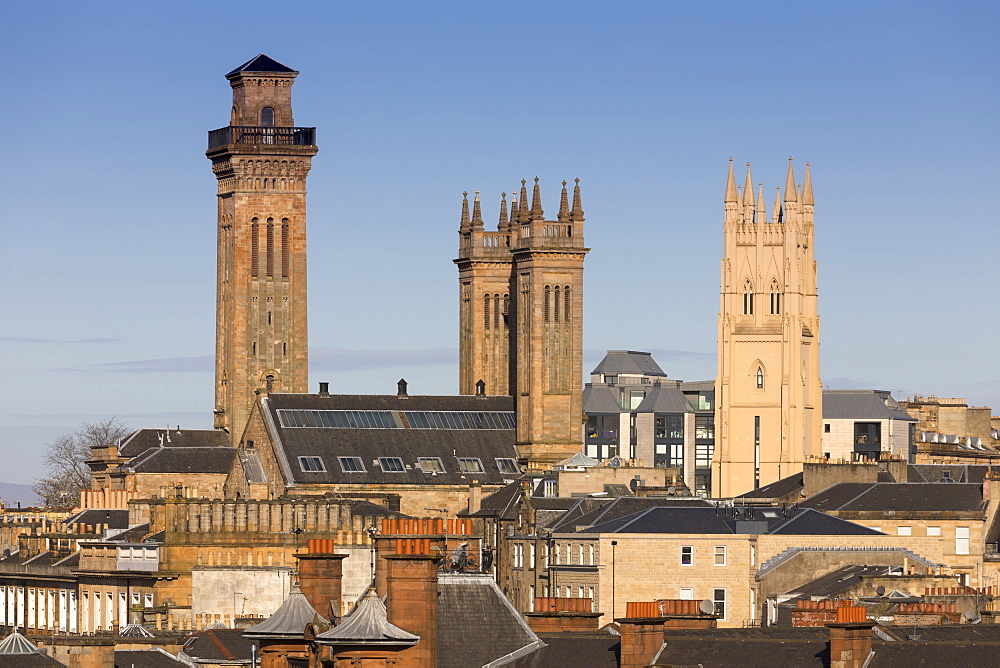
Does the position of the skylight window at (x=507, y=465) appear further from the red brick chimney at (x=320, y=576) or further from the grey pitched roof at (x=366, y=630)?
the grey pitched roof at (x=366, y=630)

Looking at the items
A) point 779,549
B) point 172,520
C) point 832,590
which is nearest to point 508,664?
point 832,590

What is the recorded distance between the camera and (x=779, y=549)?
105125mm

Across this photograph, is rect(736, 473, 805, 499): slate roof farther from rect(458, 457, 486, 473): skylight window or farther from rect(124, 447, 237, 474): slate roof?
rect(124, 447, 237, 474): slate roof

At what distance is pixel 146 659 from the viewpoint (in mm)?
67562

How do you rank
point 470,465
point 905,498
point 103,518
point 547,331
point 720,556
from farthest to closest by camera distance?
point 547,331 < point 470,465 < point 103,518 < point 905,498 < point 720,556

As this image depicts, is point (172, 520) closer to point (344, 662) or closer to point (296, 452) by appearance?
point (296, 452)

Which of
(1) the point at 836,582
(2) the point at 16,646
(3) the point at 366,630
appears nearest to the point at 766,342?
(1) the point at 836,582

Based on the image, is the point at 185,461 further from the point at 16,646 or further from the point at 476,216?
the point at 16,646

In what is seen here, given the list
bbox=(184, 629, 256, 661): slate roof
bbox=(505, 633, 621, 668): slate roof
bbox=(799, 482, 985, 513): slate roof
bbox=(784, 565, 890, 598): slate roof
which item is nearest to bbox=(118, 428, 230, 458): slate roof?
bbox=(799, 482, 985, 513): slate roof

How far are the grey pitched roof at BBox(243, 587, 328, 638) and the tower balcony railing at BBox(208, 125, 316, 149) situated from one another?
385ft

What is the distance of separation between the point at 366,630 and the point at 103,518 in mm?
92459

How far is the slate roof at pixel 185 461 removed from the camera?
156 m

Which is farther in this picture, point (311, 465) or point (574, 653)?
point (311, 465)

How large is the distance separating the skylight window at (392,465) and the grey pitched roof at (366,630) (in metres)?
108
